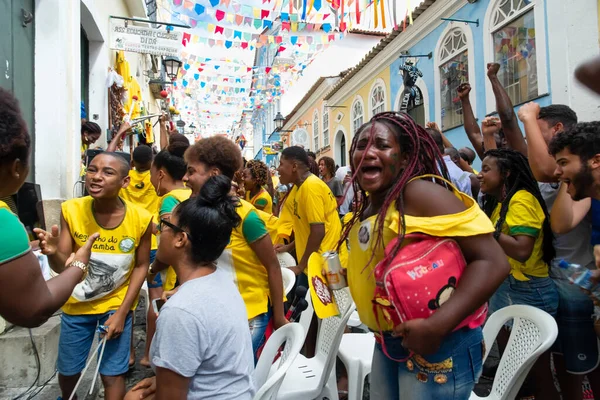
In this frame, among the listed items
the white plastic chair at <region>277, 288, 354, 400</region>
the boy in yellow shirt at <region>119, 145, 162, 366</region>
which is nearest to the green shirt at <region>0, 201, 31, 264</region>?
the white plastic chair at <region>277, 288, 354, 400</region>

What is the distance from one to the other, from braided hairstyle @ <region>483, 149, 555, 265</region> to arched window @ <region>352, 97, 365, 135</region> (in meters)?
12.9

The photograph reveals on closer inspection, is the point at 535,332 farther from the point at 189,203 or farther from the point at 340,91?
the point at 340,91

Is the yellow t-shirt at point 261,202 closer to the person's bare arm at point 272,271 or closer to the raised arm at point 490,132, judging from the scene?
the raised arm at point 490,132

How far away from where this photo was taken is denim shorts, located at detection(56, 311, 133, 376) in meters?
2.57

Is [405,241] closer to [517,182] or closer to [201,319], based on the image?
[201,319]

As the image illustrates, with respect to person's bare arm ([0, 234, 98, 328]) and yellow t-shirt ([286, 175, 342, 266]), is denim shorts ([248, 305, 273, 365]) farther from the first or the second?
yellow t-shirt ([286, 175, 342, 266])

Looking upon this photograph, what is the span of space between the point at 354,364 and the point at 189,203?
167 cm

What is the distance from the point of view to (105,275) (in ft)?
8.70

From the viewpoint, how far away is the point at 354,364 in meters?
2.83

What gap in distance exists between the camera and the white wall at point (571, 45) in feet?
20.5

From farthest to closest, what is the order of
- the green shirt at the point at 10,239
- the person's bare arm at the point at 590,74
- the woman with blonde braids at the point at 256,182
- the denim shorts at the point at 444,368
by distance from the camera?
the woman with blonde braids at the point at 256,182 < the denim shorts at the point at 444,368 < the green shirt at the point at 10,239 < the person's bare arm at the point at 590,74

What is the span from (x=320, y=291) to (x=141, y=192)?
10.8 feet

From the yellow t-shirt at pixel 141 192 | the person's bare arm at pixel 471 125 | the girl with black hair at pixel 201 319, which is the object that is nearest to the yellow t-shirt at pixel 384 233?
the girl with black hair at pixel 201 319

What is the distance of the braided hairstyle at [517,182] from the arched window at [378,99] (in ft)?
36.9
